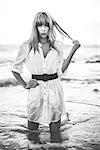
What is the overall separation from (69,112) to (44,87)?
81cm

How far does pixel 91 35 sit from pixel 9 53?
1507mm

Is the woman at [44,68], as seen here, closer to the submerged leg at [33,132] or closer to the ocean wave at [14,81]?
the submerged leg at [33,132]

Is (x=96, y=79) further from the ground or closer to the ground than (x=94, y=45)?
closer to the ground

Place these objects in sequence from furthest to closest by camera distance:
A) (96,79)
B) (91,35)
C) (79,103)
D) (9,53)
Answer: (91,35)
(9,53)
(96,79)
(79,103)

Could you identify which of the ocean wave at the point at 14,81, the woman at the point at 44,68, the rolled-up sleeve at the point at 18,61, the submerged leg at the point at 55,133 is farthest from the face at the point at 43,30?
the ocean wave at the point at 14,81

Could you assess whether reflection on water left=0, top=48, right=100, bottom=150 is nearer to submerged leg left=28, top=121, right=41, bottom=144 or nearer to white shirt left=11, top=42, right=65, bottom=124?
submerged leg left=28, top=121, right=41, bottom=144

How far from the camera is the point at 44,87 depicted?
1.78m

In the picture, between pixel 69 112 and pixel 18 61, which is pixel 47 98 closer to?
pixel 18 61

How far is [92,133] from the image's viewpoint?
1979 millimetres

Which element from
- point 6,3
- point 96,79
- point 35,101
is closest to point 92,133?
point 35,101

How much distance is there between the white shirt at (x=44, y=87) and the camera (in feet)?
5.77

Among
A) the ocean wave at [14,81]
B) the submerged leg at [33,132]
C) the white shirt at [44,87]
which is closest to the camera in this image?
the white shirt at [44,87]

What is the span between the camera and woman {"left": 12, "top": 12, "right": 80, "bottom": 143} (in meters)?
1.76

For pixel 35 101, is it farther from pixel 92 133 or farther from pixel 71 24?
pixel 71 24
